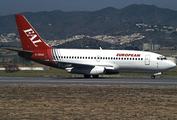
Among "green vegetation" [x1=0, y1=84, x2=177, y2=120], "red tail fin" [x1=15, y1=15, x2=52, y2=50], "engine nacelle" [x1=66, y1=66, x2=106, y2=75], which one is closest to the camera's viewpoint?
"green vegetation" [x1=0, y1=84, x2=177, y2=120]

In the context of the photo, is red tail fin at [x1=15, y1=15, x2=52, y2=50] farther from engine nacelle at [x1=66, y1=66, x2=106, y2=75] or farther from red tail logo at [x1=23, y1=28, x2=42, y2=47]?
engine nacelle at [x1=66, y1=66, x2=106, y2=75]

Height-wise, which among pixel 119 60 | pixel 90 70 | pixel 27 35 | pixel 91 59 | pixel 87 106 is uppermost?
pixel 27 35

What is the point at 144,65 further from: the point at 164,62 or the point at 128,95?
the point at 128,95

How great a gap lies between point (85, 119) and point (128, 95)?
9.47 metres

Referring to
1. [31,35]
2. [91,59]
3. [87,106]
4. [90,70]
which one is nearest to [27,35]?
[31,35]

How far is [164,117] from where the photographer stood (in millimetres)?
15734

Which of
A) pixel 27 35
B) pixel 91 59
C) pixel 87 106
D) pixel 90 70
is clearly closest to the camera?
pixel 87 106

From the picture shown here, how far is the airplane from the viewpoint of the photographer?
41688mm

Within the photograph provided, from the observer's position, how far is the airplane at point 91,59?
4169cm

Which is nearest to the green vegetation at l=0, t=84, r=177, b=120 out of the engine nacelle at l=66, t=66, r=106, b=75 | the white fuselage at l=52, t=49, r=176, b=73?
the engine nacelle at l=66, t=66, r=106, b=75

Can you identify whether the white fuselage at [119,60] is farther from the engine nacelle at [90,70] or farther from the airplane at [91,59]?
the engine nacelle at [90,70]

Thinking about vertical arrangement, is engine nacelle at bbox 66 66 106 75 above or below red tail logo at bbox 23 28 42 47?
below

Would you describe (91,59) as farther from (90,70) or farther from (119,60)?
(119,60)

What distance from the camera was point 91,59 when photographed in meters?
43.2
